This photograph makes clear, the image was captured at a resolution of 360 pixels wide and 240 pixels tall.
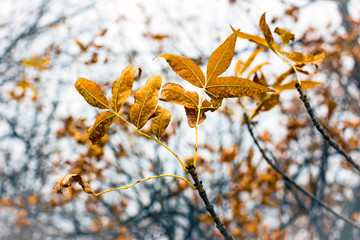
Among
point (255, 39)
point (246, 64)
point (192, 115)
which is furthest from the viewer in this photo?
point (246, 64)

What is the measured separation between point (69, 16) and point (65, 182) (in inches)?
143

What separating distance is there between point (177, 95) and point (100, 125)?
186 millimetres

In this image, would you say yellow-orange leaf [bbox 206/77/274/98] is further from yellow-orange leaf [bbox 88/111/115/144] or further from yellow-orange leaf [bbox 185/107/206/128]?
yellow-orange leaf [bbox 88/111/115/144]

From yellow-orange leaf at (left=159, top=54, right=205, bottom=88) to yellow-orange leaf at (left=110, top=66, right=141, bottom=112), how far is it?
0.08 m

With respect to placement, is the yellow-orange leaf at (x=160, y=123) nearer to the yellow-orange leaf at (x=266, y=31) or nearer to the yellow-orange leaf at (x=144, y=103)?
the yellow-orange leaf at (x=144, y=103)

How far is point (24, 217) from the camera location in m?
5.10

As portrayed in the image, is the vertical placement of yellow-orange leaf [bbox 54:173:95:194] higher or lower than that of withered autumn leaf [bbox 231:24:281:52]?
lower

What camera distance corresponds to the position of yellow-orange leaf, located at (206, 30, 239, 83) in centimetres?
64

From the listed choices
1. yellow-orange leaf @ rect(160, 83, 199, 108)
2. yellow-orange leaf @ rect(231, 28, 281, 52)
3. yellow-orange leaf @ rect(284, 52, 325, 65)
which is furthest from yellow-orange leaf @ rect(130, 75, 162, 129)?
yellow-orange leaf @ rect(284, 52, 325, 65)

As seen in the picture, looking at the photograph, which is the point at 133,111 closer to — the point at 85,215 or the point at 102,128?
the point at 102,128

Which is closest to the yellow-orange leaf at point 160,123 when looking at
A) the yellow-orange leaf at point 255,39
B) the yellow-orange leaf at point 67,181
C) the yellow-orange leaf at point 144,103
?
the yellow-orange leaf at point 144,103

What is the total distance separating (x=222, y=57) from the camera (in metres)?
0.66

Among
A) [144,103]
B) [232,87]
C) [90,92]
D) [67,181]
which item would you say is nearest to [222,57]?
[232,87]

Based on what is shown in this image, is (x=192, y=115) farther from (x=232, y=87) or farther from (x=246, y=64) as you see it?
(x=246, y=64)
